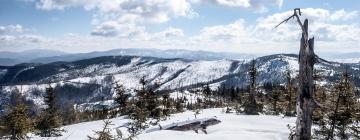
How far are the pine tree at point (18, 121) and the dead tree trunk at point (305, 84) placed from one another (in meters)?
22.6

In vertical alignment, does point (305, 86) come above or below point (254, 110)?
above

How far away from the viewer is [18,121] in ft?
93.4

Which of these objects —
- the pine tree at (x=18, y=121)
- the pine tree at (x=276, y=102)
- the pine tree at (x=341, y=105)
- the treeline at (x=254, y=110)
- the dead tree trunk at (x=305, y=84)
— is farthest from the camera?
the pine tree at (x=276, y=102)

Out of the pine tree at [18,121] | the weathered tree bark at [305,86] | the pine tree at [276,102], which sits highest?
the weathered tree bark at [305,86]

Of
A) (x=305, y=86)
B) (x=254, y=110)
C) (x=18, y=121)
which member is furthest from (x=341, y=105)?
(x=18, y=121)

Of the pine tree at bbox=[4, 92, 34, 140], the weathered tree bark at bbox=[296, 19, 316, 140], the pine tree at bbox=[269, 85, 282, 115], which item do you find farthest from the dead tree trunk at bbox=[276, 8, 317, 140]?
the pine tree at bbox=[269, 85, 282, 115]

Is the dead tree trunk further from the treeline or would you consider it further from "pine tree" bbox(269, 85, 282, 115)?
"pine tree" bbox(269, 85, 282, 115)

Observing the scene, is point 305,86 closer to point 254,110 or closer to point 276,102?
point 254,110

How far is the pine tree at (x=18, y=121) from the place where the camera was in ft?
93.3

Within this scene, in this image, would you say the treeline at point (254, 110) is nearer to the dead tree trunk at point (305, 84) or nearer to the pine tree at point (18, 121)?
the pine tree at point (18, 121)

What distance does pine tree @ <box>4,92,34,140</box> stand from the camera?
28.4 metres

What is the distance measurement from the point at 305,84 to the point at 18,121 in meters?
23.8

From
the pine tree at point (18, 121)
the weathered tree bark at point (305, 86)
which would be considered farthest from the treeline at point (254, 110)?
the weathered tree bark at point (305, 86)

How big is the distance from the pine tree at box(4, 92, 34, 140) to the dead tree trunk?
22.6 meters
